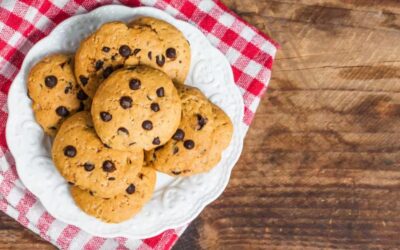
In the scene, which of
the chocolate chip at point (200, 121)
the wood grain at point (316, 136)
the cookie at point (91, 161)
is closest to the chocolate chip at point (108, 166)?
the cookie at point (91, 161)

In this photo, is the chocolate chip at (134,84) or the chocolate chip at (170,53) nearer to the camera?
the chocolate chip at (134,84)

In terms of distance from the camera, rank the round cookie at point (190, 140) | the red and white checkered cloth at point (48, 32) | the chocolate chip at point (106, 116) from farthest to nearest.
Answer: the red and white checkered cloth at point (48, 32)
the round cookie at point (190, 140)
the chocolate chip at point (106, 116)

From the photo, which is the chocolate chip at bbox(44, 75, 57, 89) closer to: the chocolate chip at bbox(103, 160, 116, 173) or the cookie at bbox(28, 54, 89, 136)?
the cookie at bbox(28, 54, 89, 136)

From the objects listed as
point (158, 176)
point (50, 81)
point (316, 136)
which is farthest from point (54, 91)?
point (316, 136)

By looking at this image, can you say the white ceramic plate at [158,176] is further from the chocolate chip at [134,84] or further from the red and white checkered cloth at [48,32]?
the chocolate chip at [134,84]

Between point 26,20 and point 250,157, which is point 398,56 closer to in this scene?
point 250,157

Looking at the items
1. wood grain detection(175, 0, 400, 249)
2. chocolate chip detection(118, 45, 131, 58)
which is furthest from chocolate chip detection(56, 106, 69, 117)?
wood grain detection(175, 0, 400, 249)

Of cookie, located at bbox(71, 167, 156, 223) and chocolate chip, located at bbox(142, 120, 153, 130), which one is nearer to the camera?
chocolate chip, located at bbox(142, 120, 153, 130)
